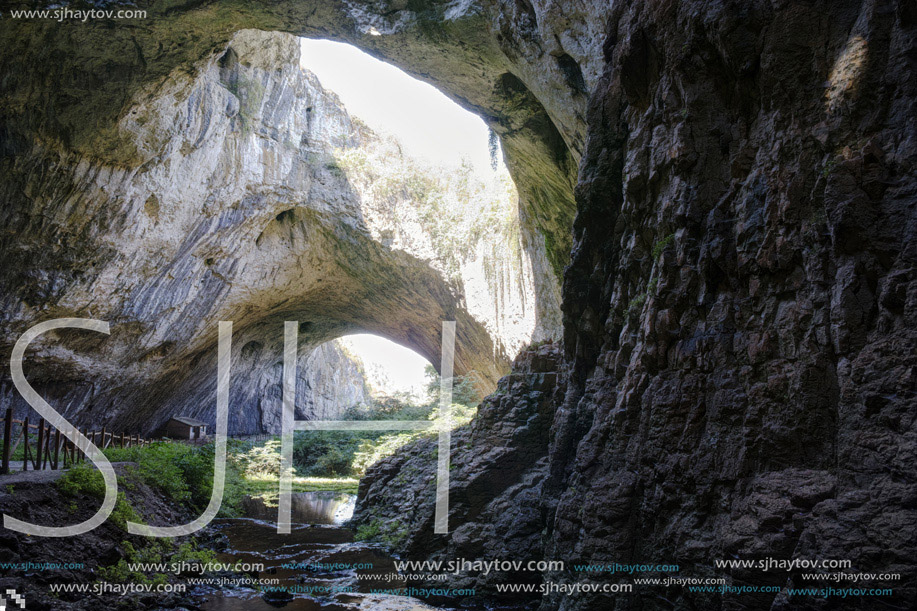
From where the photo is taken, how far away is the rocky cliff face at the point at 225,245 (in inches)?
514

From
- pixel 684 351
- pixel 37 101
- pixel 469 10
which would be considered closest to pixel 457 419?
pixel 469 10

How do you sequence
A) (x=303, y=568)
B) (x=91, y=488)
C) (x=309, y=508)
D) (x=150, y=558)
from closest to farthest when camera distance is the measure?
1. (x=150, y=558)
2. (x=91, y=488)
3. (x=303, y=568)
4. (x=309, y=508)

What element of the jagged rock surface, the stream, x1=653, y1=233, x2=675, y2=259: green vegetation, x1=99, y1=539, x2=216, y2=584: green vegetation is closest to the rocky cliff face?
the jagged rock surface

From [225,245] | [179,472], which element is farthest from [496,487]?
[225,245]

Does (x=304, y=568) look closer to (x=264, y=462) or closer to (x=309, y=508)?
(x=309, y=508)

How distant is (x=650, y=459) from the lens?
5.12 m

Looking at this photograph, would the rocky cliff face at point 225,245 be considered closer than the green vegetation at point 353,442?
Yes

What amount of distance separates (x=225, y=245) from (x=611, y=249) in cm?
1361

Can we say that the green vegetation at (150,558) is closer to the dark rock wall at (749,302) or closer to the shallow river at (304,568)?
the shallow river at (304,568)

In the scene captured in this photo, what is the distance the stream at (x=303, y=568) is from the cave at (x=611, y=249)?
644mm

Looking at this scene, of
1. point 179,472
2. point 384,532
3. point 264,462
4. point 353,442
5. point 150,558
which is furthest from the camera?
point 353,442

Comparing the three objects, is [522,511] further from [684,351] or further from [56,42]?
[56,42]

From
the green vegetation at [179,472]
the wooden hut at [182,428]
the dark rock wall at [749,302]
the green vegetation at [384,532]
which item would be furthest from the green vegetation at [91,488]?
the wooden hut at [182,428]

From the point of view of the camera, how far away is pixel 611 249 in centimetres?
688
